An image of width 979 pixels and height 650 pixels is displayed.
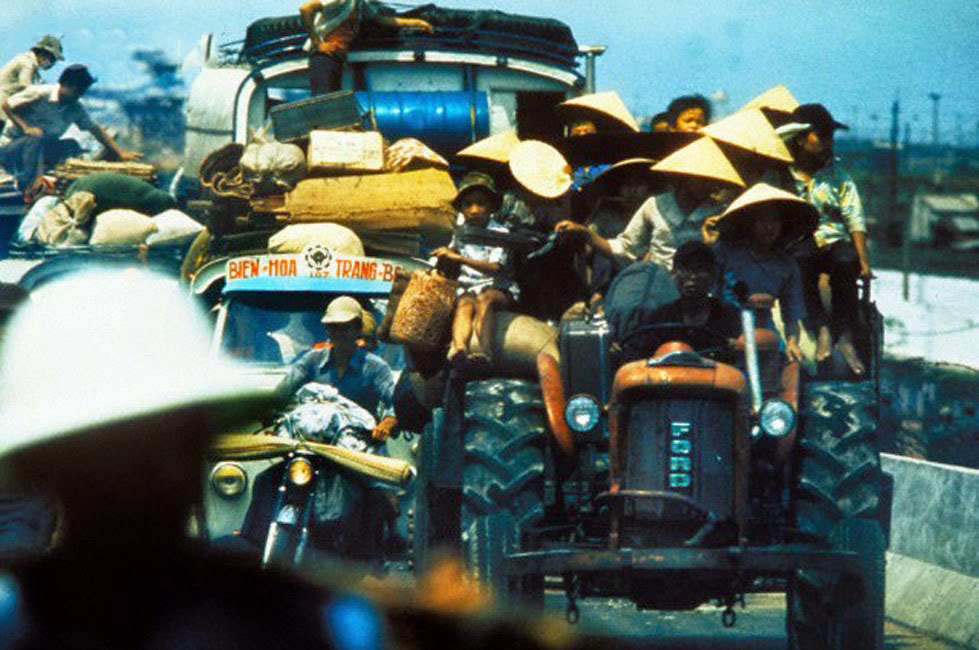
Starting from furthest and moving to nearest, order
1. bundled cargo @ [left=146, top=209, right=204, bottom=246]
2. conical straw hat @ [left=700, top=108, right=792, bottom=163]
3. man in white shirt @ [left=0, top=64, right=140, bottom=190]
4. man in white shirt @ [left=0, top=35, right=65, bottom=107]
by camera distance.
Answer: man in white shirt @ [left=0, top=35, right=65, bottom=107] → man in white shirt @ [left=0, top=64, right=140, bottom=190] → bundled cargo @ [left=146, top=209, right=204, bottom=246] → conical straw hat @ [left=700, top=108, right=792, bottom=163]

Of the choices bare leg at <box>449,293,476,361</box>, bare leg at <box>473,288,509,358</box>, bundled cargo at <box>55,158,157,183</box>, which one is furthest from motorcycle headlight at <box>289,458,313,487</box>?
bundled cargo at <box>55,158,157,183</box>

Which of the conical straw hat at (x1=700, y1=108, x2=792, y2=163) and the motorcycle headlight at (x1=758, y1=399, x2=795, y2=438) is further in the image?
the conical straw hat at (x1=700, y1=108, x2=792, y2=163)

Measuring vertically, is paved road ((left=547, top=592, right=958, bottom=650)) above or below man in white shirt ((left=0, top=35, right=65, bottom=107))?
below

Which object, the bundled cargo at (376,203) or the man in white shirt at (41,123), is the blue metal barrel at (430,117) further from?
the man in white shirt at (41,123)

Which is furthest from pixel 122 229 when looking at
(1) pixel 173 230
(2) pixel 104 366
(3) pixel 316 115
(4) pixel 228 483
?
(2) pixel 104 366

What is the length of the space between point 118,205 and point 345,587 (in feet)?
63.0

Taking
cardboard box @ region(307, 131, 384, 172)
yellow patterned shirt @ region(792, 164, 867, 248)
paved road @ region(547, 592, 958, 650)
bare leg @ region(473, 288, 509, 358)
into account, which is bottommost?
paved road @ region(547, 592, 958, 650)

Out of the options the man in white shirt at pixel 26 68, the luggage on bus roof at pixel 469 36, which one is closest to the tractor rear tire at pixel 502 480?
the luggage on bus roof at pixel 469 36

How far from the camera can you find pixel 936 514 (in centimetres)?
1192

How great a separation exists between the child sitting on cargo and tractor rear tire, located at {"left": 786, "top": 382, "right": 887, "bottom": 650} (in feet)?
5.79

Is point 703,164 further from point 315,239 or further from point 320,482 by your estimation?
point 315,239

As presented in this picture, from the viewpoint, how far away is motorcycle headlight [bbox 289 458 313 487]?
32.7ft

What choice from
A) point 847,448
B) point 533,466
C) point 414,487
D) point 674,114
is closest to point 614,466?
point 533,466

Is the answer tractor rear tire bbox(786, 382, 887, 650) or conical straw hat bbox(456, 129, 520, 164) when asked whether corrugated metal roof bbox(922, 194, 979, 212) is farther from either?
tractor rear tire bbox(786, 382, 887, 650)
